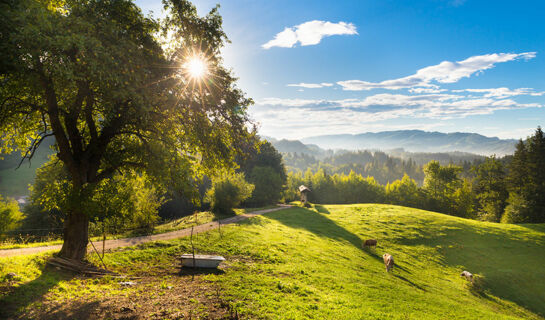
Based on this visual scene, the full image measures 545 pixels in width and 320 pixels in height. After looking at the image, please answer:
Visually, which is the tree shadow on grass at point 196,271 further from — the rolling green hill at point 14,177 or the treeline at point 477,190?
the rolling green hill at point 14,177

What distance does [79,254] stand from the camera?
13469 mm

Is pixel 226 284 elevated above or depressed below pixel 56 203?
below

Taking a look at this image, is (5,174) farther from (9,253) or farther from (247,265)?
(247,265)

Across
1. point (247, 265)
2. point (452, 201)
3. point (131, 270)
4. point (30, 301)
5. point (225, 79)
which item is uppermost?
point (225, 79)

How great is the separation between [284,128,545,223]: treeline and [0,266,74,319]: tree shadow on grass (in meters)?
69.1

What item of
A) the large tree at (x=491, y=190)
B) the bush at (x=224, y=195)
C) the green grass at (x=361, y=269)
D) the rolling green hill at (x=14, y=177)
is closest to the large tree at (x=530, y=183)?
the large tree at (x=491, y=190)

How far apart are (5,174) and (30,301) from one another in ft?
684

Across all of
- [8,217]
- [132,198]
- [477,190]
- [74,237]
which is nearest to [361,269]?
[74,237]

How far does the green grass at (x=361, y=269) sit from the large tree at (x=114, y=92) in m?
5.61

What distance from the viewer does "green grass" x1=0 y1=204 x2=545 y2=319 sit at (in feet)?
38.4

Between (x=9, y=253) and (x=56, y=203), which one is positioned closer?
(x=56, y=203)

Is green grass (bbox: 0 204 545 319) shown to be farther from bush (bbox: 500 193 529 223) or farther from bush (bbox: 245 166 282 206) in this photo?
bush (bbox: 245 166 282 206)

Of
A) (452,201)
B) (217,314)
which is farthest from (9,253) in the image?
(452,201)

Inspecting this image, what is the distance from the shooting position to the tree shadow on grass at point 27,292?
8182 mm
